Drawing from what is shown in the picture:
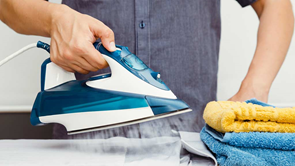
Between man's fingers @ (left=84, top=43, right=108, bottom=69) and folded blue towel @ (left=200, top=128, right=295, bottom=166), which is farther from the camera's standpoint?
man's fingers @ (left=84, top=43, right=108, bottom=69)

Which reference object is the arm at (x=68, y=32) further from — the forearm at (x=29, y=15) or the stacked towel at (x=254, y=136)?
the stacked towel at (x=254, y=136)

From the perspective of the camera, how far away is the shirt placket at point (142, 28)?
39.2 inches

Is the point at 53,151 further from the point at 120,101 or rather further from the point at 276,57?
the point at 276,57

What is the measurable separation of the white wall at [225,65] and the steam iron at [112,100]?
0.68 m

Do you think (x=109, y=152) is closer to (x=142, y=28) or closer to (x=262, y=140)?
(x=262, y=140)

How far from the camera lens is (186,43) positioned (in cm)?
105

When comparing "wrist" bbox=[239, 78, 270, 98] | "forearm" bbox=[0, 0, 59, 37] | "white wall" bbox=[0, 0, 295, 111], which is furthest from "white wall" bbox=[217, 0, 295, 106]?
"forearm" bbox=[0, 0, 59, 37]

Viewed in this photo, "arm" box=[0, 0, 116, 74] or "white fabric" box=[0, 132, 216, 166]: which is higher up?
"arm" box=[0, 0, 116, 74]

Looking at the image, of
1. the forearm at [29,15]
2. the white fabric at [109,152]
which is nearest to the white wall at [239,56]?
the white fabric at [109,152]

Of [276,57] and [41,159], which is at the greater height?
[276,57]

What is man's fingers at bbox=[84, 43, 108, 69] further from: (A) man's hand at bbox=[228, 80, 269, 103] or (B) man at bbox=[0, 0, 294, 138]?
(A) man's hand at bbox=[228, 80, 269, 103]

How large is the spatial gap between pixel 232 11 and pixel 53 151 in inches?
43.9

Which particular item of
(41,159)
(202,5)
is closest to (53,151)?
(41,159)

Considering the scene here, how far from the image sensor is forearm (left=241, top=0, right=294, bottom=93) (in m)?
0.98
